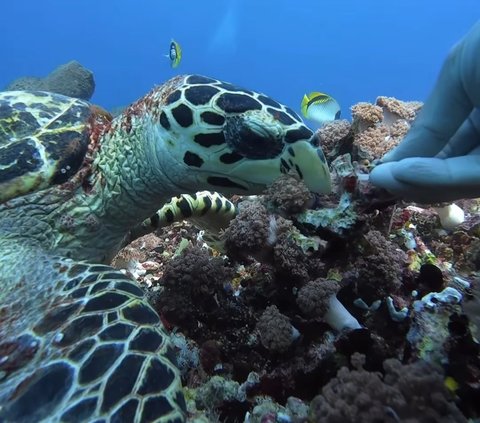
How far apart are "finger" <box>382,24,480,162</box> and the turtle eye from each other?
586 mm

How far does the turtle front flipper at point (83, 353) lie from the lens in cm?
117

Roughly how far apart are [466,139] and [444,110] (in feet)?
0.44

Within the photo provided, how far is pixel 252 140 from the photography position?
1.86m

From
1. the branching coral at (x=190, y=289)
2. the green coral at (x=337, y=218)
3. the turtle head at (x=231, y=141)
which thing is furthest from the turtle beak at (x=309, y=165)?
the branching coral at (x=190, y=289)

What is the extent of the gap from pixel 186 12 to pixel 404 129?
4198 inches

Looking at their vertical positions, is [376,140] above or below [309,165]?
above

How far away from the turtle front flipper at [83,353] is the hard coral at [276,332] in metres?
0.37

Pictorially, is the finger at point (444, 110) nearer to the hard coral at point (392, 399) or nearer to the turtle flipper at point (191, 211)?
the hard coral at point (392, 399)

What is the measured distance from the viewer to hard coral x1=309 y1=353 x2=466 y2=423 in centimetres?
98

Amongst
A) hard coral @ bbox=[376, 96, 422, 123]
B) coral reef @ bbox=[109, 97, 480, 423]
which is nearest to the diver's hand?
coral reef @ bbox=[109, 97, 480, 423]

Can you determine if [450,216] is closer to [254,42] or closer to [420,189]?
[420,189]

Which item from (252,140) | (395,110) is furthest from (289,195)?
(395,110)

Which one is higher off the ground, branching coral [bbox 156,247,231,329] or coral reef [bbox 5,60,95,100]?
coral reef [bbox 5,60,95,100]

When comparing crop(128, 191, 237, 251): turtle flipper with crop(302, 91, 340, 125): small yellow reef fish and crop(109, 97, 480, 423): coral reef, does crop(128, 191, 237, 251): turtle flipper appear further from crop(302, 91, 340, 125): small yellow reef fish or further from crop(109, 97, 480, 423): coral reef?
crop(302, 91, 340, 125): small yellow reef fish
